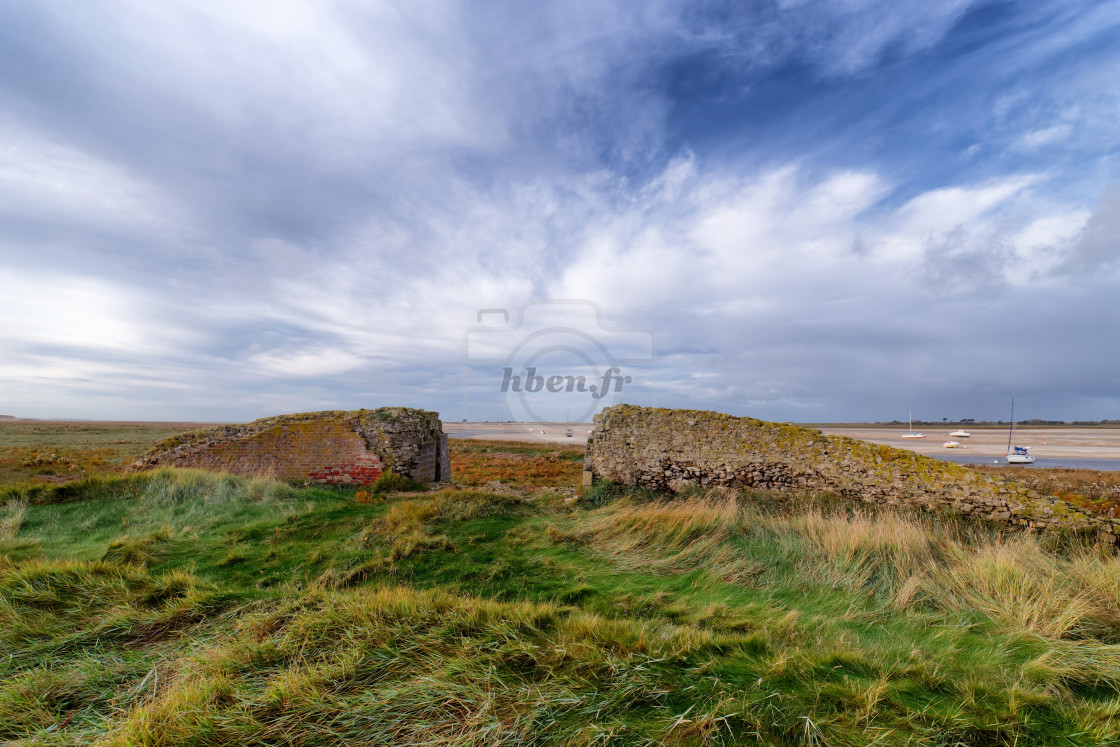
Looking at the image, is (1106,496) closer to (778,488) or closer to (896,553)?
(778,488)

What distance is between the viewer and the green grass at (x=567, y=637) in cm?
244

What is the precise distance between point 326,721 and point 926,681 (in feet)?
12.3

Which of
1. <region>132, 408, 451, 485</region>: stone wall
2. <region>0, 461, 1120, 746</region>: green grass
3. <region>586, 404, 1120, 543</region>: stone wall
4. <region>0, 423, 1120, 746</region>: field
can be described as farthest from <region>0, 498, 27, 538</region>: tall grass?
<region>586, 404, 1120, 543</region>: stone wall

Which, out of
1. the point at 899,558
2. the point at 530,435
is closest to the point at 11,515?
the point at 899,558

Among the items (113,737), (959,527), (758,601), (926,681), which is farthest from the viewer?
(959,527)

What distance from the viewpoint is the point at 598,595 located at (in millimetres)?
4707

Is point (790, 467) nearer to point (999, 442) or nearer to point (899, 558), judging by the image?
point (899, 558)

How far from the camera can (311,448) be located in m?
12.5

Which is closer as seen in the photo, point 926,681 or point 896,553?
point 926,681

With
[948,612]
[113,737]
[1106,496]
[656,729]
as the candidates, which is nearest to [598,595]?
[656,729]

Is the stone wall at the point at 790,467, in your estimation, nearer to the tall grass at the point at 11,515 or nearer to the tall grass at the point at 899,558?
the tall grass at the point at 899,558

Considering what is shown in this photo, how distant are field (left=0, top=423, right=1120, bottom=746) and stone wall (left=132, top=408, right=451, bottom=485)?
5255mm

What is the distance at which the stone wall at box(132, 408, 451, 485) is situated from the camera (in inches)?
490

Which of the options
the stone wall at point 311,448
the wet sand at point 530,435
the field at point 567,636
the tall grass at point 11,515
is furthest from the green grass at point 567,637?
the wet sand at point 530,435
